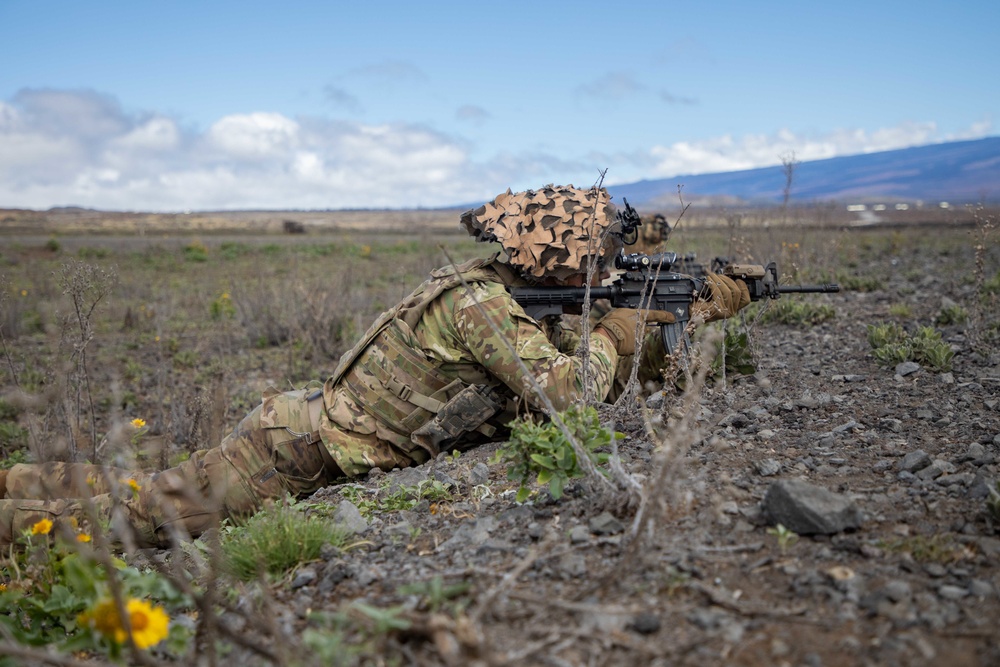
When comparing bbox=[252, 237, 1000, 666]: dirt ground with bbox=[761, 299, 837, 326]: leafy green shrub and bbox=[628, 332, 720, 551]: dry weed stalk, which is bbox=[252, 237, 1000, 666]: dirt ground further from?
bbox=[761, 299, 837, 326]: leafy green shrub

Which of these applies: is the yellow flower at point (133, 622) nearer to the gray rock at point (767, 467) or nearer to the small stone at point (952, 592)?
the small stone at point (952, 592)

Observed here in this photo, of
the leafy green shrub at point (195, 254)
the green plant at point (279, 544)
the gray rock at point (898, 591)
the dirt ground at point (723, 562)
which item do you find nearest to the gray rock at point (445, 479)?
the dirt ground at point (723, 562)

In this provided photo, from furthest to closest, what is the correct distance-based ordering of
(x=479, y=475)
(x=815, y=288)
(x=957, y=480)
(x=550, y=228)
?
(x=815, y=288)
(x=550, y=228)
(x=479, y=475)
(x=957, y=480)

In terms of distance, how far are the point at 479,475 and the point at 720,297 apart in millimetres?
1644

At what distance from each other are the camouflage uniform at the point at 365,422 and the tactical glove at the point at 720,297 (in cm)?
57

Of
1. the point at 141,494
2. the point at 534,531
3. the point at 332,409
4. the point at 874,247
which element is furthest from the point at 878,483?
the point at 874,247

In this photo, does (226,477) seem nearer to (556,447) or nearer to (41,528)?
(41,528)

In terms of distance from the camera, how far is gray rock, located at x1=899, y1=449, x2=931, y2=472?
2580mm

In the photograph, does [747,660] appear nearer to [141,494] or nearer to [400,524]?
[400,524]

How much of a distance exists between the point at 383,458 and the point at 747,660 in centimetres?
229

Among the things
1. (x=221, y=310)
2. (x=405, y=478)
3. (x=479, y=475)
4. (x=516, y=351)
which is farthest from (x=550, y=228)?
(x=221, y=310)

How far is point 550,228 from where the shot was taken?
3.49m

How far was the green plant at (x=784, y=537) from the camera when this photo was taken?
6.52 feet

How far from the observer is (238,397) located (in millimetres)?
6164
